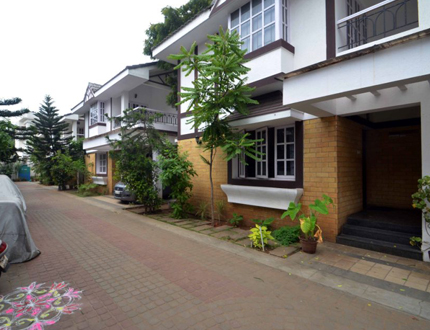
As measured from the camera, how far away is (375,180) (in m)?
7.02

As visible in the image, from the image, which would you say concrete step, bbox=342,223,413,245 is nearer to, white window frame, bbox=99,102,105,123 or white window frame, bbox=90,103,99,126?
white window frame, bbox=99,102,105,123

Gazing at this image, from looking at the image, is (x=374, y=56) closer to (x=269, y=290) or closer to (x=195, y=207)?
(x=269, y=290)

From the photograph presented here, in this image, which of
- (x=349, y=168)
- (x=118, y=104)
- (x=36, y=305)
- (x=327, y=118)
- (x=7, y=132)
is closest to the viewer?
(x=36, y=305)

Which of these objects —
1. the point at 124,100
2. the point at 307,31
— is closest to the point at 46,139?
the point at 124,100

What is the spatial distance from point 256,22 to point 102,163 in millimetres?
14464

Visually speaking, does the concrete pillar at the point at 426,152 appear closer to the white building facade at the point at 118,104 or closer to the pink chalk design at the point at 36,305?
the pink chalk design at the point at 36,305

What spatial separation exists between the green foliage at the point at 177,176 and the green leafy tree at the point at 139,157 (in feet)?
2.97

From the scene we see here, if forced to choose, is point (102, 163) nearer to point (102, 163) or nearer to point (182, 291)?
point (102, 163)

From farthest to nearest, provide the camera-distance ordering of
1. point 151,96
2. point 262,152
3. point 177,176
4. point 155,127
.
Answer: point 151,96 < point 155,127 < point 177,176 < point 262,152

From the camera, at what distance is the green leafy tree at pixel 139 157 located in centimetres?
908

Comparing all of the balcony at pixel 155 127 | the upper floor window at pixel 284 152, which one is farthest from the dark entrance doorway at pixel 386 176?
the balcony at pixel 155 127

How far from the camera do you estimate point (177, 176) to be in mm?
8062

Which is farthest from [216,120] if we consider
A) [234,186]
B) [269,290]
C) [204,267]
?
[269,290]

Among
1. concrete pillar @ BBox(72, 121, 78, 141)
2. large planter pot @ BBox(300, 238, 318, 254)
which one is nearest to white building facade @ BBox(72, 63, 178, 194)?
concrete pillar @ BBox(72, 121, 78, 141)
